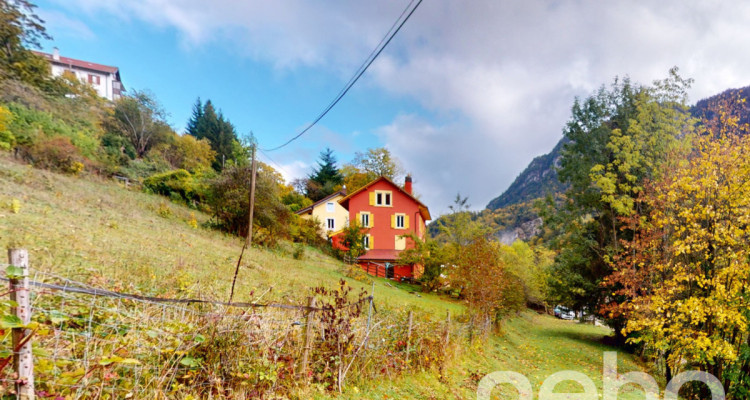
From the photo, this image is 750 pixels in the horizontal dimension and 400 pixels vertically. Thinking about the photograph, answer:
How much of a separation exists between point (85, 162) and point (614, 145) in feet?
108

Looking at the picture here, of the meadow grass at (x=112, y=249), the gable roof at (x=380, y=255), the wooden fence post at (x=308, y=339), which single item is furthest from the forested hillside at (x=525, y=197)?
the wooden fence post at (x=308, y=339)

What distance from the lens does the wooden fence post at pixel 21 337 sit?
6.76ft

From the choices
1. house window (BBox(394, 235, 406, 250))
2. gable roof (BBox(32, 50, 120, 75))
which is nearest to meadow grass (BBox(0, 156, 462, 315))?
house window (BBox(394, 235, 406, 250))

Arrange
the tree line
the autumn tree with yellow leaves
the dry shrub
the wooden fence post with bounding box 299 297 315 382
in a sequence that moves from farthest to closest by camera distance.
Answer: the dry shrub < the tree line < the autumn tree with yellow leaves < the wooden fence post with bounding box 299 297 315 382

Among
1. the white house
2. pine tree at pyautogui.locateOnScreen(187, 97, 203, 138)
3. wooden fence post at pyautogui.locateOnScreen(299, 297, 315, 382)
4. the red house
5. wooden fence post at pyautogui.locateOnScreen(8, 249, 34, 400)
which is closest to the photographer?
wooden fence post at pyautogui.locateOnScreen(8, 249, 34, 400)

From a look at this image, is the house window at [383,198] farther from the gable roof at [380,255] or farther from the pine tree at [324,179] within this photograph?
the pine tree at [324,179]

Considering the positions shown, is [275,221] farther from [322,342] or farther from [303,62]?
[322,342]

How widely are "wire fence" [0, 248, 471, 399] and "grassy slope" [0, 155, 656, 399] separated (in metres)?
0.56

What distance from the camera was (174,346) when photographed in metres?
3.25

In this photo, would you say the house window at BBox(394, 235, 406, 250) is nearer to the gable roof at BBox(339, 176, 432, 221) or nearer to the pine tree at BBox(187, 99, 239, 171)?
the gable roof at BBox(339, 176, 432, 221)

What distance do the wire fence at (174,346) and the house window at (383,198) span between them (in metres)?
25.4

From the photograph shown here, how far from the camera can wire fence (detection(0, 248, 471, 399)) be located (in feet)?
7.93

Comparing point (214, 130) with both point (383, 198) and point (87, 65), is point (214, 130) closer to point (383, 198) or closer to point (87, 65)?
point (87, 65)

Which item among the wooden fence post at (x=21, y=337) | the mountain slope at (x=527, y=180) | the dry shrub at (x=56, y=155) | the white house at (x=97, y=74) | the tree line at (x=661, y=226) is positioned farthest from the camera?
the mountain slope at (x=527, y=180)
